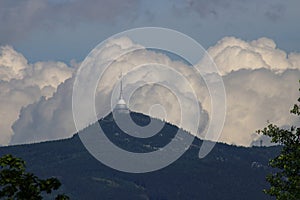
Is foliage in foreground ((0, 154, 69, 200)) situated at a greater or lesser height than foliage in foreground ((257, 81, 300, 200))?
lesser

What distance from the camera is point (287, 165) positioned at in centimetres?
7275

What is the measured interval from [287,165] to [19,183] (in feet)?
101

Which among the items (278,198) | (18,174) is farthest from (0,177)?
(278,198)

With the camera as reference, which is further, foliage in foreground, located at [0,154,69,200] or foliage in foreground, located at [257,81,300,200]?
foliage in foreground, located at [257,81,300,200]

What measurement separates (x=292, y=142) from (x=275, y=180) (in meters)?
3.53

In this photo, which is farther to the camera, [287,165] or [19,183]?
[287,165]

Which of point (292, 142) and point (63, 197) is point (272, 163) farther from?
point (63, 197)

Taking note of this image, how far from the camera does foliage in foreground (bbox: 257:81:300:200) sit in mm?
71688

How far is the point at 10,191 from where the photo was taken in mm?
47969

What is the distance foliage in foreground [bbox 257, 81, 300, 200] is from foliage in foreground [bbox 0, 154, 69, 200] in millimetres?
28508

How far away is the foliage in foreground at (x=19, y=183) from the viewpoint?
4769cm

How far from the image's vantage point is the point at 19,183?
4828 centimetres

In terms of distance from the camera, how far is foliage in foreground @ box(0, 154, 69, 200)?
156ft

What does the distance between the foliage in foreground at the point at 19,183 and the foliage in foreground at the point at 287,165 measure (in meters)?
28.5
